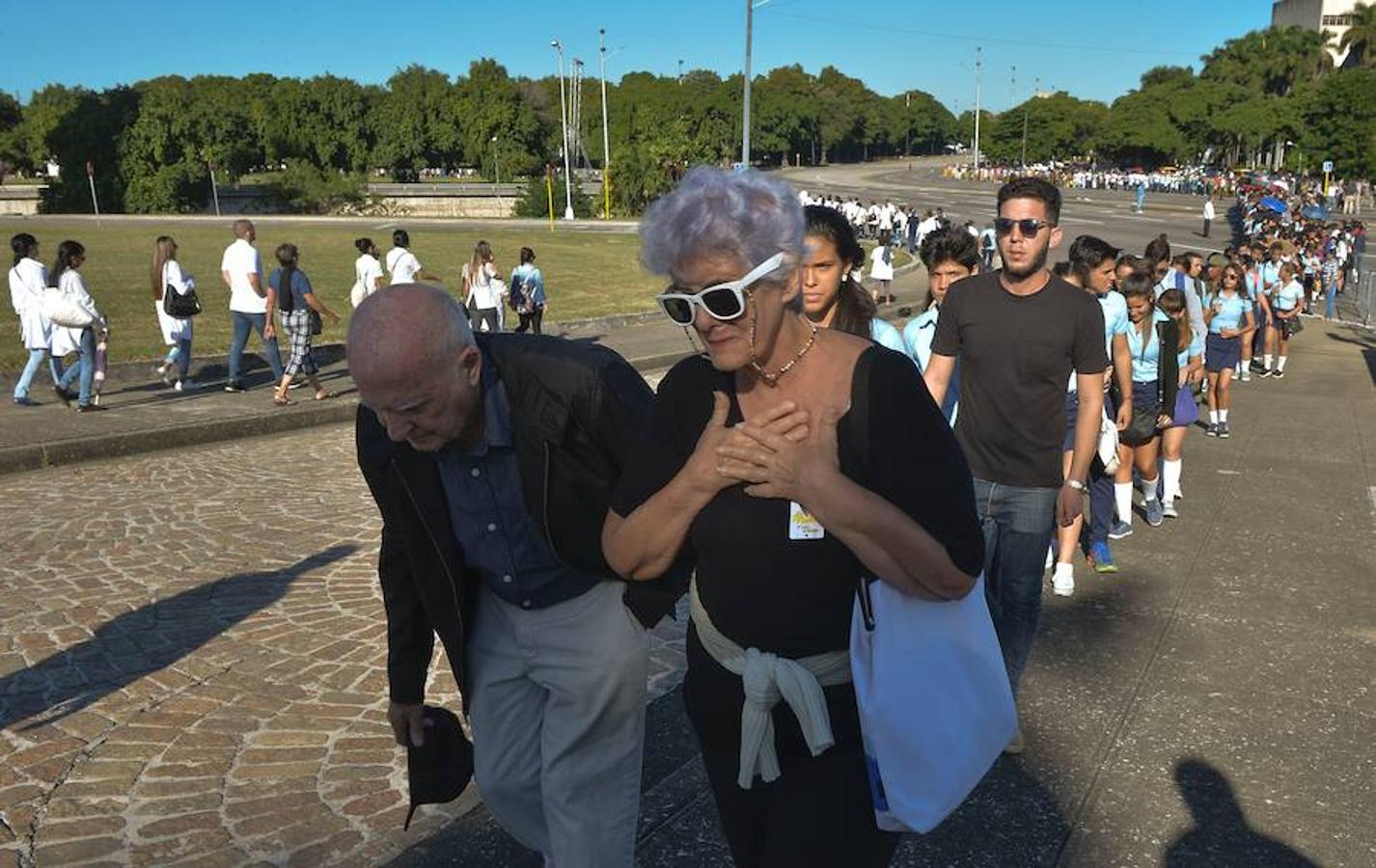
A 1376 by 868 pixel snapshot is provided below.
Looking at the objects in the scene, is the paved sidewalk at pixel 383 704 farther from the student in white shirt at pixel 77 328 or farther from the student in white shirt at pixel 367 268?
the student in white shirt at pixel 367 268

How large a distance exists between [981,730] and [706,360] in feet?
2.88

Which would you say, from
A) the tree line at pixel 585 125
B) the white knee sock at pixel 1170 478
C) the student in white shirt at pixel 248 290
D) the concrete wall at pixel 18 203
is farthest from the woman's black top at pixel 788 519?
the concrete wall at pixel 18 203

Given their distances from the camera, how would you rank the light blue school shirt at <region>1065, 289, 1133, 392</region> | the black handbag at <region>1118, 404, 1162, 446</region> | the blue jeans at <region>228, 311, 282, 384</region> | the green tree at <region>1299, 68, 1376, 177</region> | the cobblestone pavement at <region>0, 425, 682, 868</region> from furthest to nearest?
the green tree at <region>1299, 68, 1376, 177</region> → the blue jeans at <region>228, 311, 282, 384</region> → the black handbag at <region>1118, 404, 1162, 446</region> → the light blue school shirt at <region>1065, 289, 1133, 392</region> → the cobblestone pavement at <region>0, 425, 682, 868</region>

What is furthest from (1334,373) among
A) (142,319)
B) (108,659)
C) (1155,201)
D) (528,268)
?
(1155,201)

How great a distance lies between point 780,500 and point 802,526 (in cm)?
6

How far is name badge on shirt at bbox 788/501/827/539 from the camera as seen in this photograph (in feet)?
6.41

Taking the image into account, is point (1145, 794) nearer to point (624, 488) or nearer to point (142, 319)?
point (624, 488)

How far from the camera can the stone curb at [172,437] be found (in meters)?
9.12

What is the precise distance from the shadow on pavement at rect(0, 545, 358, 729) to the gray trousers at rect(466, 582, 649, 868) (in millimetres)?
2937

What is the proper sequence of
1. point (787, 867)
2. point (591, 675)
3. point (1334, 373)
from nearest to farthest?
1. point (787, 867)
2. point (591, 675)
3. point (1334, 373)

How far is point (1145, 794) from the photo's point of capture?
12.8ft

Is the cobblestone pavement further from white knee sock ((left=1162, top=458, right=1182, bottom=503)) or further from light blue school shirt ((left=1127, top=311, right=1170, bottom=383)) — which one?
white knee sock ((left=1162, top=458, right=1182, bottom=503))

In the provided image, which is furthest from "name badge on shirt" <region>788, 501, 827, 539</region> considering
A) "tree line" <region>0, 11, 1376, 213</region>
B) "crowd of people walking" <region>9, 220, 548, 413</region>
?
"tree line" <region>0, 11, 1376, 213</region>

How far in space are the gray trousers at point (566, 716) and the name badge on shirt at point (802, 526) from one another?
731mm
